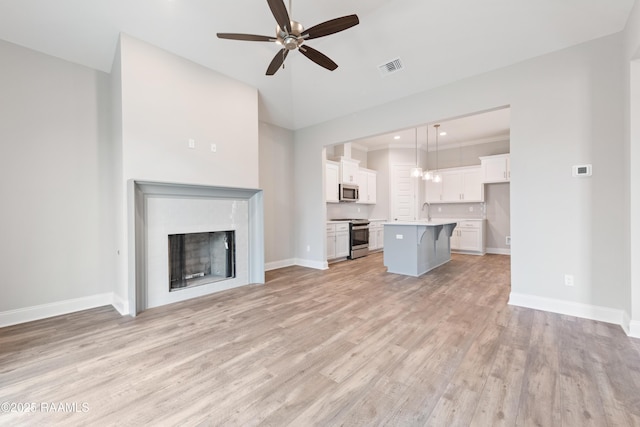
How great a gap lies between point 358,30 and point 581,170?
9.94 feet

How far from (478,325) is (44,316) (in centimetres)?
470

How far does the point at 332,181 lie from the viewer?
6.52m

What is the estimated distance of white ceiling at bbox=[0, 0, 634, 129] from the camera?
2.73 metres

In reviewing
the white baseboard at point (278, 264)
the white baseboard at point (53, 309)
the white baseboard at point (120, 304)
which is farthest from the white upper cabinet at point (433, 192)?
the white baseboard at point (53, 309)

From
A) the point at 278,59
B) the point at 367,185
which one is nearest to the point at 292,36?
the point at 278,59

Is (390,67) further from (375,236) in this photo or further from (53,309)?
(53,309)

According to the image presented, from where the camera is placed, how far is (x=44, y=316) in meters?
3.01

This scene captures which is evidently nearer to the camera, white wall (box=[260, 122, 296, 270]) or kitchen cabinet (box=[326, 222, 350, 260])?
white wall (box=[260, 122, 296, 270])

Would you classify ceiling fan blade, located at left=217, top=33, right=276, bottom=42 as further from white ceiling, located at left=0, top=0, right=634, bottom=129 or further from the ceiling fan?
white ceiling, located at left=0, top=0, right=634, bottom=129

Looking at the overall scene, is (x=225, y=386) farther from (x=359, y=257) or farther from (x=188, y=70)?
(x=359, y=257)

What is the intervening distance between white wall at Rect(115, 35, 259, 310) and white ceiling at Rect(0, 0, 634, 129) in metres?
0.21

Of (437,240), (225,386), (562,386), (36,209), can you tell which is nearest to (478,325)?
(562,386)

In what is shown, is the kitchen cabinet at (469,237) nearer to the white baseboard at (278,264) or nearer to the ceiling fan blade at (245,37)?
the white baseboard at (278,264)

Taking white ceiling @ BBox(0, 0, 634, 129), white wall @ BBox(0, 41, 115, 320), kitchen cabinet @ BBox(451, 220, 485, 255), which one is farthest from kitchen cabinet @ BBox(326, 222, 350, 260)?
white wall @ BBox(0, 41, 115, 320)
